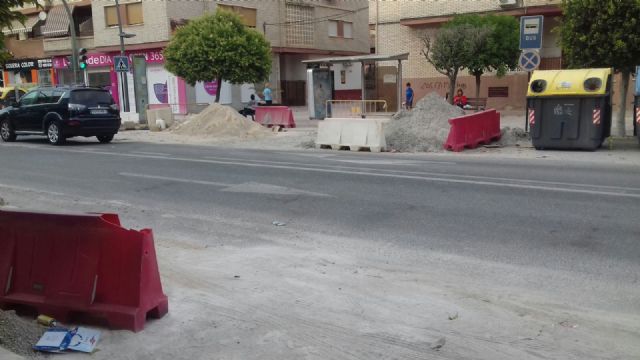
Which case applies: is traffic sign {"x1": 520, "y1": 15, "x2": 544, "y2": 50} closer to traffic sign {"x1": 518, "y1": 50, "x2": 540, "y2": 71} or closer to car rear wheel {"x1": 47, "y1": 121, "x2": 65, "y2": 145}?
traffic sign {"x1": 518, "y1": 50, "x2": 540, "y2": 71}

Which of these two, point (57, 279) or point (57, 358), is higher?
point (57, 279)

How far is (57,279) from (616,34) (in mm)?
14625

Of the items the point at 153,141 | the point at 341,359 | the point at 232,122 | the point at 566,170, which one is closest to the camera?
the point at 341,359

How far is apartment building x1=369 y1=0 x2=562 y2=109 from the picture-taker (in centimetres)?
3114

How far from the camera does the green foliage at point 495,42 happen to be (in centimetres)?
2756

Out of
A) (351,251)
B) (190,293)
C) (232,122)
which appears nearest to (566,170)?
(351,251)

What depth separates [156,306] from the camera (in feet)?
14.9

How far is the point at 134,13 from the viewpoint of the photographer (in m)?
37.2

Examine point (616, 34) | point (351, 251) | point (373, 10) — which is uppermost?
point (373, 10)

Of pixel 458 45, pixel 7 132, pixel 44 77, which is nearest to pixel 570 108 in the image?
pixel 458 45

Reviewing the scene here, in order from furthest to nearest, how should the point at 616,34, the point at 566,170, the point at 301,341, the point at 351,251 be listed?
the point at 616,34, the point at 566,170, the point at 351,251, the point at 301,341

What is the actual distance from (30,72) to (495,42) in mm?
33886

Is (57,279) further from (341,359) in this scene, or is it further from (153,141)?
(153,141)

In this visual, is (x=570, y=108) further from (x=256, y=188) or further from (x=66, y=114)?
(x=66, y=114)
